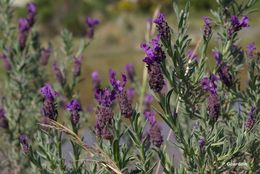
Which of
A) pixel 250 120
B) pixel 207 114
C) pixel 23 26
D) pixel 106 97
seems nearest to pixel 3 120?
pixel 23 26

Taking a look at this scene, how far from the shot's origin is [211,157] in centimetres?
189

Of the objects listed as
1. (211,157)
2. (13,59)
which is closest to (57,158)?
(211,157)

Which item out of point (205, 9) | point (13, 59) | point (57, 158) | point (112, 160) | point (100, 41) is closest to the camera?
point (112, 160)

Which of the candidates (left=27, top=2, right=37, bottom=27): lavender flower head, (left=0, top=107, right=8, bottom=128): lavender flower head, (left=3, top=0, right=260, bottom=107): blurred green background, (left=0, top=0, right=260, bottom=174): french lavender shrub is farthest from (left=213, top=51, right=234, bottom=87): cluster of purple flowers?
(left=3, top=0, right=260, bottom=107): blurred green background

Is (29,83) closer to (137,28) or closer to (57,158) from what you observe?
(57,158)

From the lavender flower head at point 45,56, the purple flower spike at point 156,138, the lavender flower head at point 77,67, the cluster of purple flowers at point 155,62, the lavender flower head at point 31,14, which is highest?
the lavender flower head at point 31,14

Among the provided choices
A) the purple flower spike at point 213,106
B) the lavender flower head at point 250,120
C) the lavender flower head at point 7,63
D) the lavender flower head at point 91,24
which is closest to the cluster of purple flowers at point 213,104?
the purple flower spike at point 213,106

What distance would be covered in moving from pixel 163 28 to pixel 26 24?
1.39m

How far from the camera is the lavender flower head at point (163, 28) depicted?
1.80 metres

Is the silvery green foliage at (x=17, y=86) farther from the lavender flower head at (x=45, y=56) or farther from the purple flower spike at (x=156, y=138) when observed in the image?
the purple flower spike at (x=156, y=138)

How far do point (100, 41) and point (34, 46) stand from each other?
1518 cm

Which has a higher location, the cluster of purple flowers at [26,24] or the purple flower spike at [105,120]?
the cluster of purple flowers at [26,24]

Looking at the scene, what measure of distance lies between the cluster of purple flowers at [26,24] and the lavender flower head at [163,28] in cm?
136

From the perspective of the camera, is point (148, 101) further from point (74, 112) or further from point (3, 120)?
point (74, 112)
